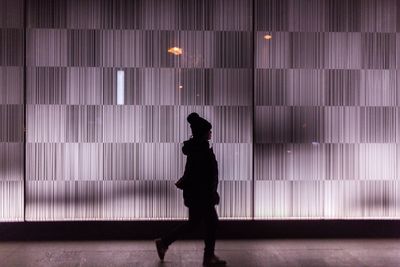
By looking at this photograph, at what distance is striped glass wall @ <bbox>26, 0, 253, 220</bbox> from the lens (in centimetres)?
1064

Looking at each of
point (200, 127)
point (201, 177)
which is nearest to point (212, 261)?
point (201, 177)

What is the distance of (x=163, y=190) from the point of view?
35.3 feet

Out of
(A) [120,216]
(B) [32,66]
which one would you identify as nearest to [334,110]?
(A) [120,216]

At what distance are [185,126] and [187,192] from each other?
6.52 feet

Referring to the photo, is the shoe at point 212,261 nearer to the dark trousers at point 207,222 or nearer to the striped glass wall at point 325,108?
the dark trousers at point 207,222

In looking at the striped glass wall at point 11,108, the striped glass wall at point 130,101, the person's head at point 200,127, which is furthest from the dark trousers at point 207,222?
the striped glass wall at point 11,108

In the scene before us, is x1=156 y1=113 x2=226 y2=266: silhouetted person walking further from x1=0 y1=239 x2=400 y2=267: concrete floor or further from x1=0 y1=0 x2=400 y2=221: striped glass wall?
x1=0 y1=0 x2=400 y2=221: striped glass wall

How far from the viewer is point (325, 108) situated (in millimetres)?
10883

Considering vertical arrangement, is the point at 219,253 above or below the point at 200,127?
below

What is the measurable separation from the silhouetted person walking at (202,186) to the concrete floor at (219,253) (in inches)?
19.5

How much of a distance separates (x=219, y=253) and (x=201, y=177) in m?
1.43

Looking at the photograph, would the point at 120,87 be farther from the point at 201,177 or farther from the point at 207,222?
the point at 207,222

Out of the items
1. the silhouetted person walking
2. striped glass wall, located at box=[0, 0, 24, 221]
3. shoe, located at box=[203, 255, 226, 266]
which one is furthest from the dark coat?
striped glass wall, located at box=[0, 0, 24, 221]

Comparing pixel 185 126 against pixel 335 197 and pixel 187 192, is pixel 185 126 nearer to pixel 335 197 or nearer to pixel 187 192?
pixel 187 192
